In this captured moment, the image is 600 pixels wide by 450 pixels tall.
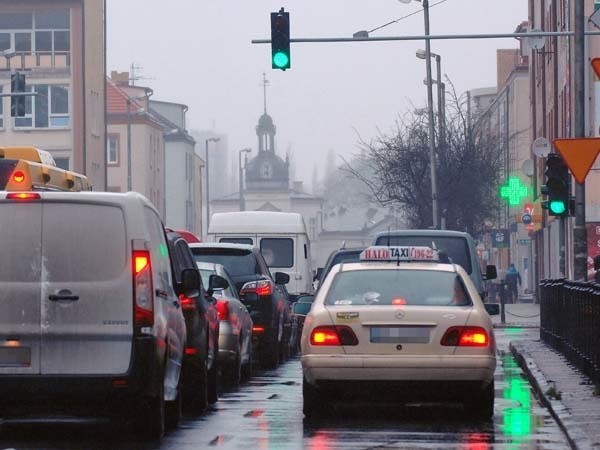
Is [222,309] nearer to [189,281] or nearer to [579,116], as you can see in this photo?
[189,281]

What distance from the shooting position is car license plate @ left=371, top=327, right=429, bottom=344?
14492 millimetres

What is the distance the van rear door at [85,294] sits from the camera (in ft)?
40.0

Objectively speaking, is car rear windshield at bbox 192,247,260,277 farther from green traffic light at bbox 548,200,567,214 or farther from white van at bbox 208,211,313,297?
white van at bbox 208,211,313,297

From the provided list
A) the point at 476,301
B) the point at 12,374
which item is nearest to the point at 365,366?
the point at 476,301

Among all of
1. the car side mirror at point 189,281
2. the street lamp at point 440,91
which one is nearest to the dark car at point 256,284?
the car side mirror at point 189,281

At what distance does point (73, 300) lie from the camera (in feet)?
39.9

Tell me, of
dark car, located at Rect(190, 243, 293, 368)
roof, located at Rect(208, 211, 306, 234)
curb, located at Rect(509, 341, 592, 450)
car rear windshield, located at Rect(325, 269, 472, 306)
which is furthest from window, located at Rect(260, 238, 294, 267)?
car rear windshield, located at Rect(325, 269, 472, 306)

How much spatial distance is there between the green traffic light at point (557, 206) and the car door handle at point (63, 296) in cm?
1412

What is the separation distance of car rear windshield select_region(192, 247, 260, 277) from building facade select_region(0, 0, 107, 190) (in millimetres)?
58719

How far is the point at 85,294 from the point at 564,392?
626 cm

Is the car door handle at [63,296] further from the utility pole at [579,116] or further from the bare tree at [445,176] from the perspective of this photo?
the bare tree at [445,176]

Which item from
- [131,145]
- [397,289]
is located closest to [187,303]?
[397,289]

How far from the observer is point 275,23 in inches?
1044

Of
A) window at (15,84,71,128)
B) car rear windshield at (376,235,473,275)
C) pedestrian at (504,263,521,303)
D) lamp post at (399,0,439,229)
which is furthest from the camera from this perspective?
window at (15,84,71,128)
